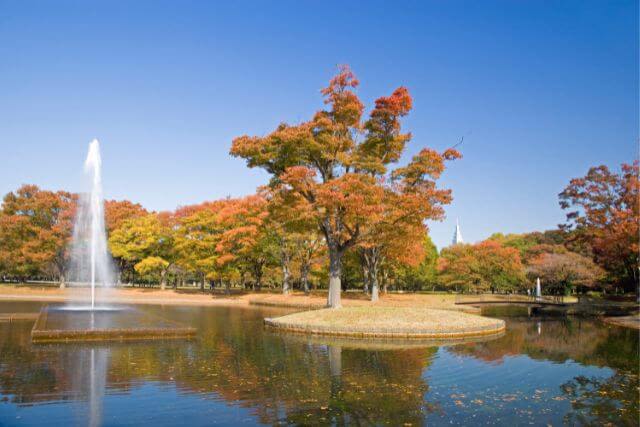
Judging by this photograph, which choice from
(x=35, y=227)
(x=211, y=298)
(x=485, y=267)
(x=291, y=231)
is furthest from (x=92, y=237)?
(x=485, y=267)

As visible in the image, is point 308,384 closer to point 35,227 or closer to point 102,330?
point 102,330

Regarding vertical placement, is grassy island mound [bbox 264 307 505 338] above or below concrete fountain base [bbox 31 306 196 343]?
below

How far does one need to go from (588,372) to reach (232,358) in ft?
40.2

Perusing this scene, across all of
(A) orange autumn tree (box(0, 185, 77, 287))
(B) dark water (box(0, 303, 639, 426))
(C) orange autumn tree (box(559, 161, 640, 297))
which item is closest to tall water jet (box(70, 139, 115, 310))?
(A) orange autumn tree (box(0, 185, 77, 287))

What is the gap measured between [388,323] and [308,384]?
12.7 m

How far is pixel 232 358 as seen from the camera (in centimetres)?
1698

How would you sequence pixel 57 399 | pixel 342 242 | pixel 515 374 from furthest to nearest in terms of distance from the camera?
pixel 342 242 → pixel 515 374 → pixel 57 399

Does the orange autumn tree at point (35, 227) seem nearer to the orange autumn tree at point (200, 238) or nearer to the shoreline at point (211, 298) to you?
the shoreline at point (211, 298)

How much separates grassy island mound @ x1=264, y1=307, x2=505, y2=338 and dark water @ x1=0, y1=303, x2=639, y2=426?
292 centimetres

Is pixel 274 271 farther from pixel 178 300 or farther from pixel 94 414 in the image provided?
pixel 94 414

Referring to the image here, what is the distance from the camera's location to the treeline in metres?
30.5

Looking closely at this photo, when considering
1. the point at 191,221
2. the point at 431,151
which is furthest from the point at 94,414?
the point at 191,221

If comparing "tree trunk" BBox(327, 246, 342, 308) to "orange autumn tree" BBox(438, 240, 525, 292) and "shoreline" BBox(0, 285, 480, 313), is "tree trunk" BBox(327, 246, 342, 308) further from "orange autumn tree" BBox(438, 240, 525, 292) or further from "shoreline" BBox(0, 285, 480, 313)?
"orange autumn tree" BBox(438, 240, 525, 292)

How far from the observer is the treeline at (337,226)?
30453 millimetres
